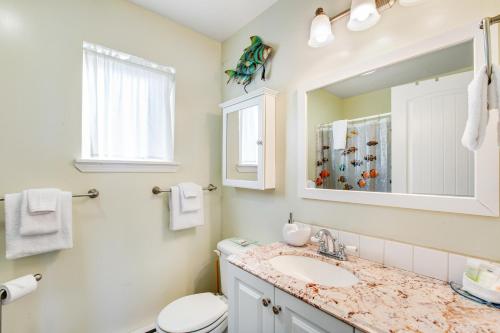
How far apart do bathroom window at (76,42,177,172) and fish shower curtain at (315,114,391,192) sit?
1.12 m

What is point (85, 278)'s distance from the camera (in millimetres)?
1403

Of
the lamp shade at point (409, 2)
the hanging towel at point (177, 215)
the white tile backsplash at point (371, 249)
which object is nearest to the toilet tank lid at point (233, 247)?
the hanging towel at point (177, 215)

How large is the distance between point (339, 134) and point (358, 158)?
17 cm

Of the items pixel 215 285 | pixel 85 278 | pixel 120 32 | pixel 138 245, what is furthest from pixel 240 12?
pixel 215 285

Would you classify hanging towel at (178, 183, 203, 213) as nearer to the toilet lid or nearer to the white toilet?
the white toilet

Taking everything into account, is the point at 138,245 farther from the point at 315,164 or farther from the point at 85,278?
the point at 315,164

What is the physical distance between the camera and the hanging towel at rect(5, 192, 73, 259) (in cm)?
113

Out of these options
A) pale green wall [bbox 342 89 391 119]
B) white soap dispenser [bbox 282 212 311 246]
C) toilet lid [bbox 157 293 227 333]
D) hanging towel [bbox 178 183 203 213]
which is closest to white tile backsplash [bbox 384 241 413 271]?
white soap dispenser [bbox 282 212 311 246]

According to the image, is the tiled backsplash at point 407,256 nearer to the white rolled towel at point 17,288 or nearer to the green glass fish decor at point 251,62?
the green glass fish decor at point 251,62

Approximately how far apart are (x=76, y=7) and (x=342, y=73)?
1.64 metres

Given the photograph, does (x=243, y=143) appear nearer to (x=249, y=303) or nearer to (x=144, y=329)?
(x=249, y=303)

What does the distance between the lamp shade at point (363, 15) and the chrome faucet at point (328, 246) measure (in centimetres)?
104

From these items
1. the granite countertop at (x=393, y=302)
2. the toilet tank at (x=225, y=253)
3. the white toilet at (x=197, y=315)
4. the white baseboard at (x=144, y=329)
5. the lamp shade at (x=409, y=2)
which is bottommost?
the white baseboard at (x=144, y=329)

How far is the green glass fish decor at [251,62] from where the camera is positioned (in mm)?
1637
